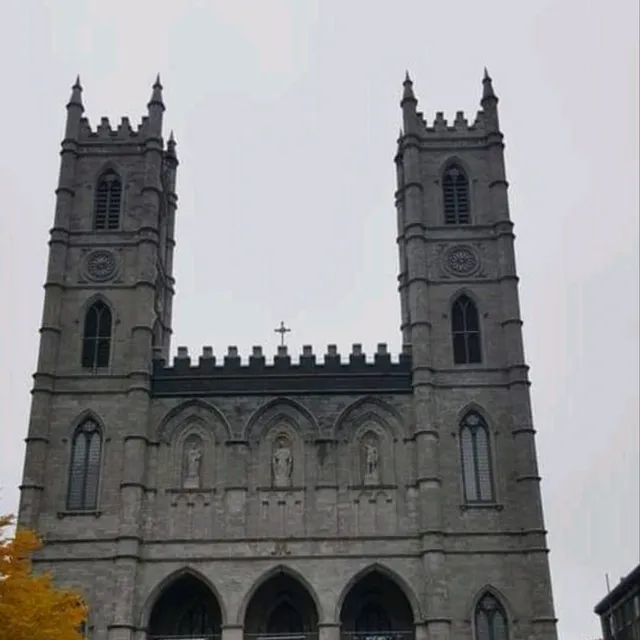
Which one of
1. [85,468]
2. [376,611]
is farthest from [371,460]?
[85,468]

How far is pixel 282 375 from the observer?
141 ft

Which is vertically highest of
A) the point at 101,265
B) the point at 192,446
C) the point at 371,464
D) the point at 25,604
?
the point at 101,265

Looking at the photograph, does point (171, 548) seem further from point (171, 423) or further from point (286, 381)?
point (286, 381)

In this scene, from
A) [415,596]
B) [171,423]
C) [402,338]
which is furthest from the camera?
[402,338]

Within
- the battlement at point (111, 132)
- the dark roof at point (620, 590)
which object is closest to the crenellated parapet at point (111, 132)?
the battlement at point (111, 132)

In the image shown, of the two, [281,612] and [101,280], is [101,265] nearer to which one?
[101,280]

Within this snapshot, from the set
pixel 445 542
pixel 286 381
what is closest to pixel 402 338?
pixel 286 381

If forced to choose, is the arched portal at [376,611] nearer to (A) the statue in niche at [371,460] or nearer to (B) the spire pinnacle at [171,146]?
(A) the statue in niche at [371,460]

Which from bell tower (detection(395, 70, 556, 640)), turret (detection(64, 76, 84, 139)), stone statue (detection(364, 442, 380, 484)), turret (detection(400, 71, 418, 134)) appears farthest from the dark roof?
turret (detection(64, 76, 84, 139))

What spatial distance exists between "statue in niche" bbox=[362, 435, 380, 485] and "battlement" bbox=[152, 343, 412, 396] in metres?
2.05

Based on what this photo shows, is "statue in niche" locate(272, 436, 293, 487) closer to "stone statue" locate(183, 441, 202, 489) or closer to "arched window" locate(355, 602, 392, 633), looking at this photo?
"stone statue" locate(183, 441, 202, 489)

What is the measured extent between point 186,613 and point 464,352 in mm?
14784

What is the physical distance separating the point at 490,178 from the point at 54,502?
2246cm

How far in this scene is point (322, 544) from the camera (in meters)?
39.8
